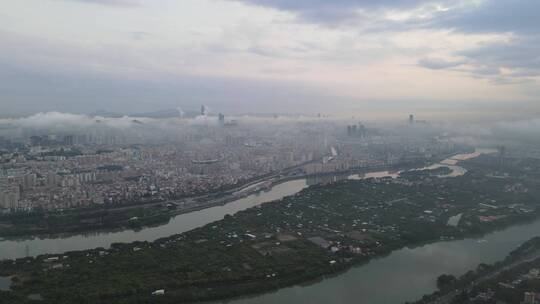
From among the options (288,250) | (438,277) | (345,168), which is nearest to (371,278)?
(438,277)

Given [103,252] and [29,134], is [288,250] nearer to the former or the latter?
[103,252]

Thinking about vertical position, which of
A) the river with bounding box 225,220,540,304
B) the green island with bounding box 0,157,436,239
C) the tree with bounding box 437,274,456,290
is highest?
the green island with bounding box 0,157,436,239

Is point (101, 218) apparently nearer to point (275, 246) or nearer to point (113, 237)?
point (113, 237)

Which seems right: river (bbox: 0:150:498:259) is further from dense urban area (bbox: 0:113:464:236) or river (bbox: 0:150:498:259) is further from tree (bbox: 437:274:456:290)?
tree (bbox: 437:274:456:290)

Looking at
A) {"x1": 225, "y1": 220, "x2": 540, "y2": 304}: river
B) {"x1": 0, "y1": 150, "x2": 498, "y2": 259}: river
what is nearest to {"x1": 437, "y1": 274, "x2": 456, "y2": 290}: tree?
{"x1": 225, "y1": 220, "x2": 540, "y2": 304}: river

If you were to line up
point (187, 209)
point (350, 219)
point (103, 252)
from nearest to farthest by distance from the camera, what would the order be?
1. point (103, 252)
2. point (350, 219)
3. point (187, 209)
